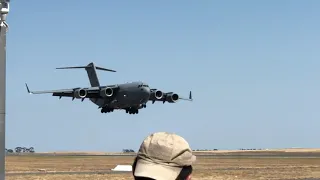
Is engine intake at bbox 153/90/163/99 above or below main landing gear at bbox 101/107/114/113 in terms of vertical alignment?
above

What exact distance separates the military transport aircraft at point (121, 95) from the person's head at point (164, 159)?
5948 centimetres

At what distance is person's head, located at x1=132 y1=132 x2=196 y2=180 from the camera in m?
2.72

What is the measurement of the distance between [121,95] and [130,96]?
2361 mm

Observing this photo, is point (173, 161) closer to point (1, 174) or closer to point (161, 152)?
point (161, 152)

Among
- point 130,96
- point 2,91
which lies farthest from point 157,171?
point 130,96

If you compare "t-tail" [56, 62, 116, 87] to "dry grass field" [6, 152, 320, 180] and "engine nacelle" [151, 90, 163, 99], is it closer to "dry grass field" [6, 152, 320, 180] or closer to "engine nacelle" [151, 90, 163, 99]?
"engine nacelle" [151, 90, 163, 99]

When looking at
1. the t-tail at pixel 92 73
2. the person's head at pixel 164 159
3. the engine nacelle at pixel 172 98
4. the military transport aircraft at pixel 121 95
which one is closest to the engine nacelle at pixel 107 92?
the military transport aircraft at pixel 121 95

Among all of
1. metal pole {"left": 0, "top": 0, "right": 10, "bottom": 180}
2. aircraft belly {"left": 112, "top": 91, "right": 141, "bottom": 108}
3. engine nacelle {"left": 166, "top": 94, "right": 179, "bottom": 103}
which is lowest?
engine nacelle {"left": 166, "top": 94, "right": 179, "bottom": 103}

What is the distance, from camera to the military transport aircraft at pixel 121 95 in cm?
6316

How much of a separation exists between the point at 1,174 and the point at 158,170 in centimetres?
605

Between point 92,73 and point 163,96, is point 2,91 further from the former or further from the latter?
point 92,73

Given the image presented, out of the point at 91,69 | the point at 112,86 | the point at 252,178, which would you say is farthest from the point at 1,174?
the point at 91,69

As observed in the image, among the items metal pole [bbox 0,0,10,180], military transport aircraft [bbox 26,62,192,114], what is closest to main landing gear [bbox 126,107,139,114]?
military transport aircraft [bbox 26,62,192,114]

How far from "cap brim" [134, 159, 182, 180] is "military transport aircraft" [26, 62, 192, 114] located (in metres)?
59.5
